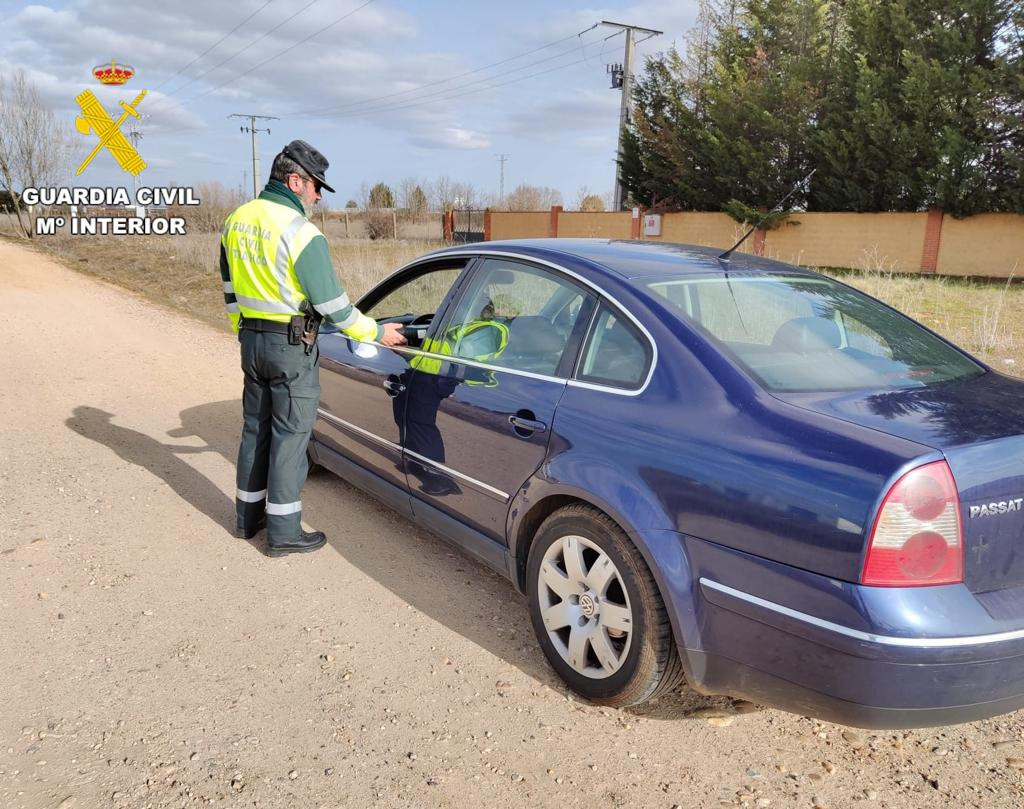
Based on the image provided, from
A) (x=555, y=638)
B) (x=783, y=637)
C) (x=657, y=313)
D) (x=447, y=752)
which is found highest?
(x=657, y=313)

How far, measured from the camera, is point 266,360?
12.8 feet

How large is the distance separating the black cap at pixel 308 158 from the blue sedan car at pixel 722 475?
2.66 ft

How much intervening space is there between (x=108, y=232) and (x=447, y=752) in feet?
116

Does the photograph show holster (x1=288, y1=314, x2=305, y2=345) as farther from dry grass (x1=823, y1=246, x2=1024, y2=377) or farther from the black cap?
dry grass (x1=823, y1=246, x2=1024, y2=377)

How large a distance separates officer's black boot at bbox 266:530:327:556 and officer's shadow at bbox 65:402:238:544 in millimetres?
525

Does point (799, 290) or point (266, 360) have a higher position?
point (799, 290)

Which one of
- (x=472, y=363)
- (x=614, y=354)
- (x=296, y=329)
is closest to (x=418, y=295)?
(x=296, y=329)

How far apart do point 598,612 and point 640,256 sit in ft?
4.85

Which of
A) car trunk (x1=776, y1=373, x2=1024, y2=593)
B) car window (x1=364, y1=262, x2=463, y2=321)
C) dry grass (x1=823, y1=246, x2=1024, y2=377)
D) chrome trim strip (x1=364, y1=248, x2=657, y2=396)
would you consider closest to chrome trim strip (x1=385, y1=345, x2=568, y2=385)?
chrome trim strip (x1=364, y1=248, x2=657, y2=396)

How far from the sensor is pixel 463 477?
3.39m

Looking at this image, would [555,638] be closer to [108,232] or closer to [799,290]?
[799,290]

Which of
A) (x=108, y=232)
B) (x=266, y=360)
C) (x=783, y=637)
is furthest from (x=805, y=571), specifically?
(x=108, y=232)

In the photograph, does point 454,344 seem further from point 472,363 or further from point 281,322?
point 281,322

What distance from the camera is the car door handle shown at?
9.68 feet
